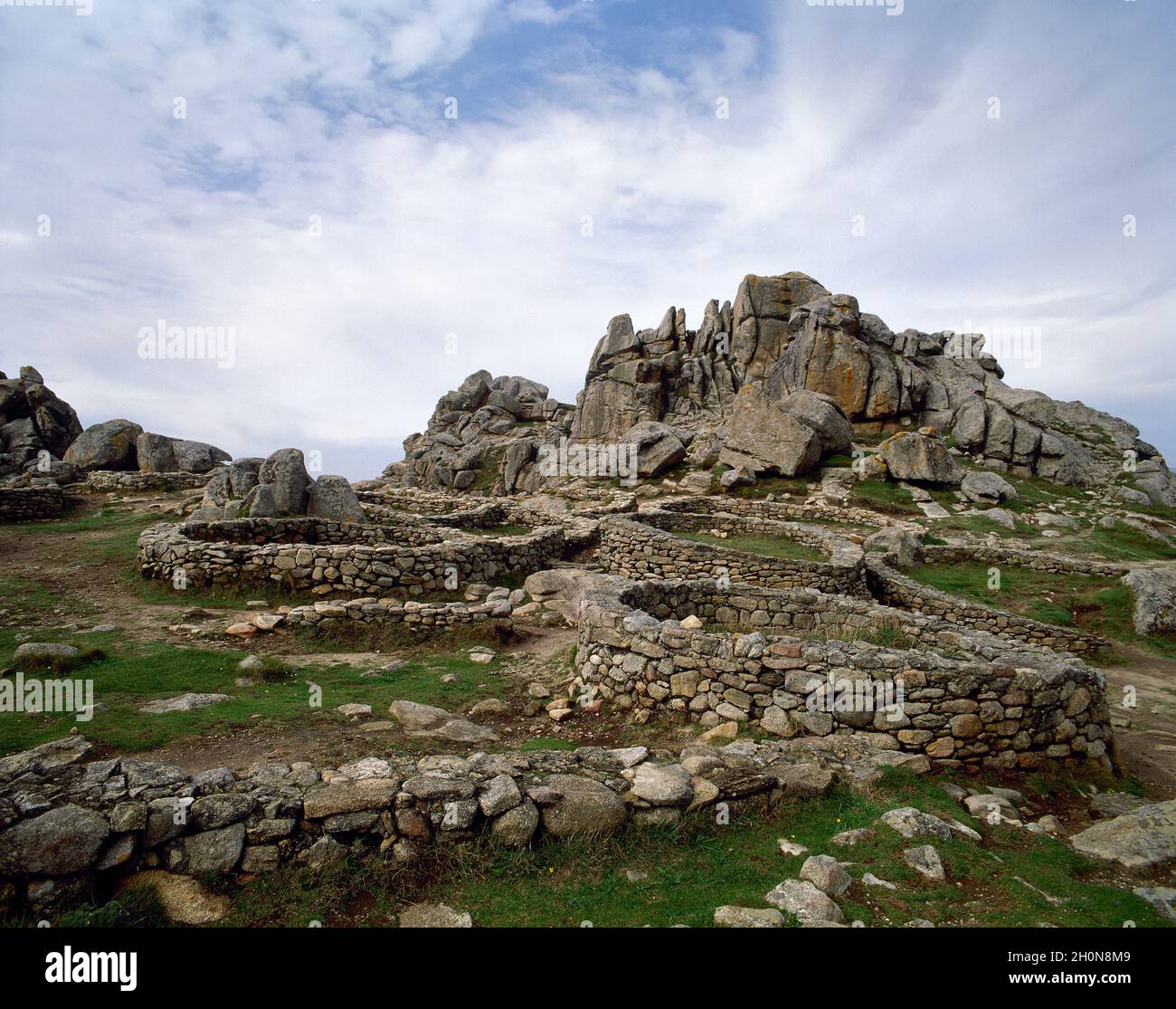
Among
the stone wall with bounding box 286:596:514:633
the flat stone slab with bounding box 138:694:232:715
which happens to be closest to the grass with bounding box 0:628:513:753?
the flat stone slab with bounding box 138:694:232:715

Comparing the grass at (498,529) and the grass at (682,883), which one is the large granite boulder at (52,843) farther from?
the grass at (498,529)

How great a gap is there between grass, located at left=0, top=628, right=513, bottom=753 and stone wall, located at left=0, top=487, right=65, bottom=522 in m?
16.6

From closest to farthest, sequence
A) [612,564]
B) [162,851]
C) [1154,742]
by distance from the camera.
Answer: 1. [162,851]
2. [1154,742]
3. [612,564]

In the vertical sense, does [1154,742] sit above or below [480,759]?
below

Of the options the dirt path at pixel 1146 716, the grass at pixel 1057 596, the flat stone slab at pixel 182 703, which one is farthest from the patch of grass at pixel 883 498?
the flat stone slab at pixel 182 703

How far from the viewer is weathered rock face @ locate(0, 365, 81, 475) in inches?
1607

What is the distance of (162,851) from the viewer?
5094mm

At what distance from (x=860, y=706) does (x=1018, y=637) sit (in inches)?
413

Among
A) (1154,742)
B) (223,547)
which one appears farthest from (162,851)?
(1154,742)

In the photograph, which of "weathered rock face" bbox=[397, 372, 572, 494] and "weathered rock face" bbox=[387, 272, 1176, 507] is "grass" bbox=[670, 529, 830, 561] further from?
"weathered rock face" bbox=[397, 372, 572, 494]

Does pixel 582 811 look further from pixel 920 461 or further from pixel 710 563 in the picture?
pixel 920 461

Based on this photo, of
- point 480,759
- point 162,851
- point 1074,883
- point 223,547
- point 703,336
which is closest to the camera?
point 162,851

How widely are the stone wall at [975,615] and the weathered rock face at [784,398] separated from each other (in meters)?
19.8

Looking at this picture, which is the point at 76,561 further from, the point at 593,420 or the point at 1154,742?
the point at 593,420
